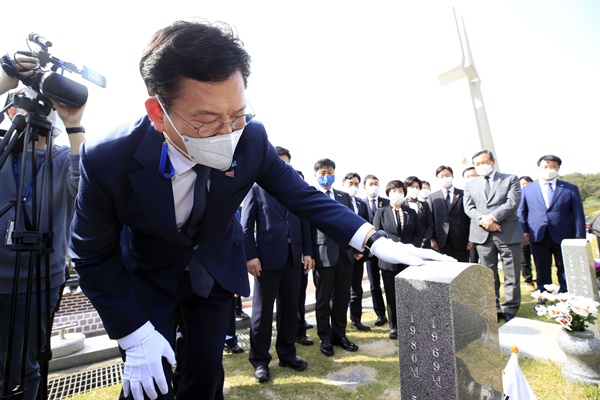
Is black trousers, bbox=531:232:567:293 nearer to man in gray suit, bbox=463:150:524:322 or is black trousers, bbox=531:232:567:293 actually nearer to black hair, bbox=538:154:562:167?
man in gray suit, bbox=463:150:524:322

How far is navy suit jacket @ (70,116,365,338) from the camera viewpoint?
4.92ft

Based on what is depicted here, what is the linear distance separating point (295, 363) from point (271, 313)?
650mm

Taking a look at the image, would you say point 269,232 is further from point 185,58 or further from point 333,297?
point 185,58

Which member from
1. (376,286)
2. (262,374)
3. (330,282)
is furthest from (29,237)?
(376,286)

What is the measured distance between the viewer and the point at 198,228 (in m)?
1.77

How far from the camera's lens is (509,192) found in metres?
5.16

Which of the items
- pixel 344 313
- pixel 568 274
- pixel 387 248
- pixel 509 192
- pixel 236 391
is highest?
pixel 509 192

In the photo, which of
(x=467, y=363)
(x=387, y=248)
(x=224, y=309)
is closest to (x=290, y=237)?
Answer: (x=224, y=309)

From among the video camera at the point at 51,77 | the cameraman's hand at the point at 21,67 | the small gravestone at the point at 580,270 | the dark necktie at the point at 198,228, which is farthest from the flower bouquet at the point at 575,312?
the cameraman's hand at the point at 21,67

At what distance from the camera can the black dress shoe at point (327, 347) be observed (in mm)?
4012

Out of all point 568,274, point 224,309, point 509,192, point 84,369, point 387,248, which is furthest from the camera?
point 509,192

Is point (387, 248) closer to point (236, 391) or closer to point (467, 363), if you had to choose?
point (467, 363)

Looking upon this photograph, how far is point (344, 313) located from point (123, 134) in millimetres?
3744

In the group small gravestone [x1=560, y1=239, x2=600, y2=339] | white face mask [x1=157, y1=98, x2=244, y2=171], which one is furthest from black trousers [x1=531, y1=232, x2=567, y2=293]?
white face mask [x1=157, y1=98, x2=244, y2=171]
